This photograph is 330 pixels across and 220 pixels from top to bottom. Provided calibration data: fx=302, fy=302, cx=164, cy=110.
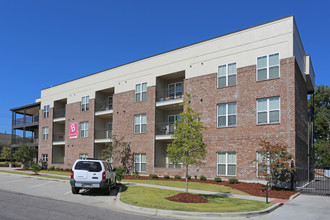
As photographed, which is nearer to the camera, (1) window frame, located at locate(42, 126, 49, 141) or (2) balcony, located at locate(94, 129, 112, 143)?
(2) balcony, located at locate(94, 129, 112, 143)

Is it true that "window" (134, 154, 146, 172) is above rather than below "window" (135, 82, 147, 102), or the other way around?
below

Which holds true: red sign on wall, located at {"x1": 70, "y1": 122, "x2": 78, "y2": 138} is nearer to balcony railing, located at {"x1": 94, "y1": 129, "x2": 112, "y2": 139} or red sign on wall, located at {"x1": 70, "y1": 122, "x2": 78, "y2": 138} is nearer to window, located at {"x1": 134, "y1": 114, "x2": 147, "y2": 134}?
balcony railing, located at {"x1": 94, "y1": 129, "x2": 112, "y2": 139}

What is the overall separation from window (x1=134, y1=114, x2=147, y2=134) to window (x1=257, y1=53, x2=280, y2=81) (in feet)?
38.0

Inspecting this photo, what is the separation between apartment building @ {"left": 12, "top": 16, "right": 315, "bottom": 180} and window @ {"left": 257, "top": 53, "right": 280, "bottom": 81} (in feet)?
0.23

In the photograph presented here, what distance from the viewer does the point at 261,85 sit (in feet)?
69.7

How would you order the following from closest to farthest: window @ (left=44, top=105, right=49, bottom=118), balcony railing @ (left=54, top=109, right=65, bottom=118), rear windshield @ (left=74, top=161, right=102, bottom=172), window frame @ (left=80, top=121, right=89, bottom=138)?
rear windshield @ (left=74, top=161, right=102, bottom=172) < window frame @ (left=80, top=121, right=89, bottom=138) < balcony railing @ (left=54, top=109, right=65, bottom=118) < window @ (left=44, top=105, right=49, bottom=118)

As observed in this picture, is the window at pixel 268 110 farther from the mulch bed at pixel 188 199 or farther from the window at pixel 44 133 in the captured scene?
the window at pixel 44 133

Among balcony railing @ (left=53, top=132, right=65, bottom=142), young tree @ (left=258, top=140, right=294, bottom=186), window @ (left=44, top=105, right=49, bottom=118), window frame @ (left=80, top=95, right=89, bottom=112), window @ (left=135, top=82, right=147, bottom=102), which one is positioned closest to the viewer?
young tree @ (left=258, top=140, right=294, bottom=186)

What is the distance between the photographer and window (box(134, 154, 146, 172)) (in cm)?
2805

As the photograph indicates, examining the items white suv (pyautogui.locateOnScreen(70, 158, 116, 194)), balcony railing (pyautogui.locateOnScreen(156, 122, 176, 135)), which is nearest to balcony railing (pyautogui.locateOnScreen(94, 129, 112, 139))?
balcony railing (pyautogui.locateOnScreen(156, 122, 176, 135))

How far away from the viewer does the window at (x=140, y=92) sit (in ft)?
95.3

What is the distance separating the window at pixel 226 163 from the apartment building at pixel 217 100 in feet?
0.24

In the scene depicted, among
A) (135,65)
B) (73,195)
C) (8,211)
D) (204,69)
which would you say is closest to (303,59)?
(204,69)

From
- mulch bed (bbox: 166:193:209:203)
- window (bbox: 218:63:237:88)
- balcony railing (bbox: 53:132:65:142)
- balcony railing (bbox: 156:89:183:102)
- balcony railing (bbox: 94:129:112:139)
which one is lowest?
mulch bed (bbox: 166:193:209:203)
